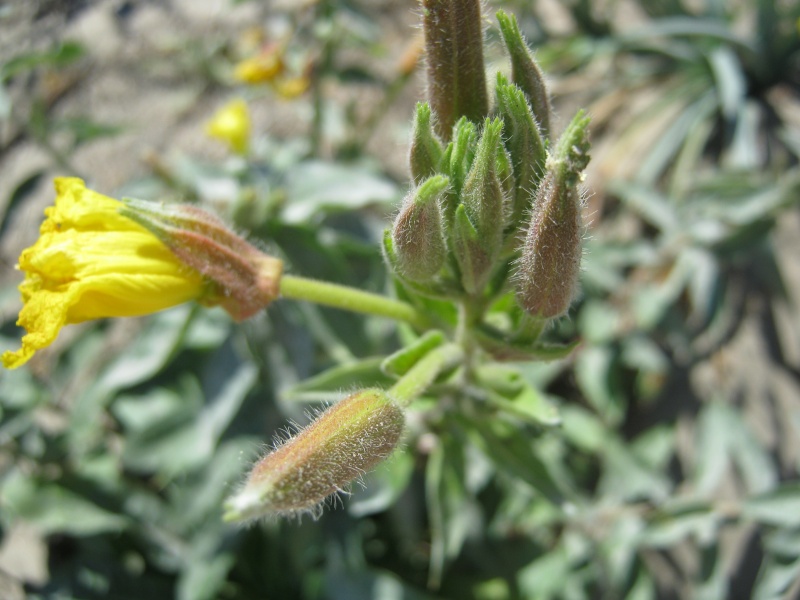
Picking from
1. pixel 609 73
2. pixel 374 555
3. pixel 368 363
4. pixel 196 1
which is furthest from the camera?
pixel 196 1

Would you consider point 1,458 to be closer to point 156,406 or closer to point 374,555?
point 156,406

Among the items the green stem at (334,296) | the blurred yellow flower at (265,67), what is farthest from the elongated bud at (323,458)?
the blurred yellow flower at (265,67)

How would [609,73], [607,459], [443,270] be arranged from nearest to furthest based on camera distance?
[443,270] < [607,459] < [609,73]

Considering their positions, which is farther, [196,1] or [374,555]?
[196,1]

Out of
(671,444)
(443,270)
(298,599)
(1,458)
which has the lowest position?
(298,599)

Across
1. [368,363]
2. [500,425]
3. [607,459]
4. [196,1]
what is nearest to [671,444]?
[607,459]

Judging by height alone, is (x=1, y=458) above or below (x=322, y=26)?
below

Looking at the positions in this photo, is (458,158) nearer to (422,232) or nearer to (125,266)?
(422,232)
